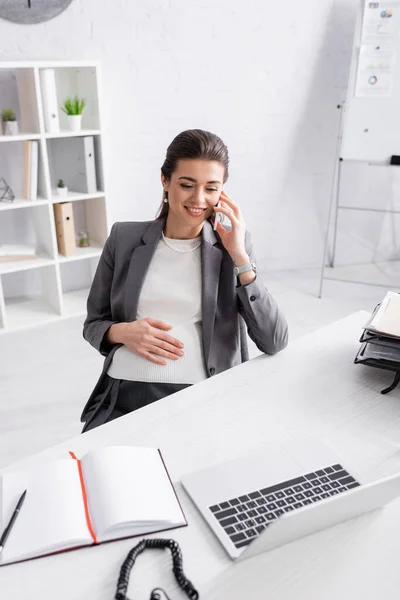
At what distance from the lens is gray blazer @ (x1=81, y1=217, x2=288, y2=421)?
4.34 feet

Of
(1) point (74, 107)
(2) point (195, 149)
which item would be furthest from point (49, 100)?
(2) point (195, 149)

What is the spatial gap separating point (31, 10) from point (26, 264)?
3.98ft

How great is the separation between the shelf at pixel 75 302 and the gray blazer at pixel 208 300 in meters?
1.60

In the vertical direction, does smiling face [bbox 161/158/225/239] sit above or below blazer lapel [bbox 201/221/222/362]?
above

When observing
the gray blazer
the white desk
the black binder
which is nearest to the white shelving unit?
the gray blazer

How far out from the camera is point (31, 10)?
8.71 ft

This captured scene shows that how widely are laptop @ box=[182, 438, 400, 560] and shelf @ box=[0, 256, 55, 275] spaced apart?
2120 mm

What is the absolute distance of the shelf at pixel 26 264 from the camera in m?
2.80

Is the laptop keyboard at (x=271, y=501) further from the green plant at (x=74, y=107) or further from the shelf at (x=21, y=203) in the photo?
the green plant at (x=74, y=107)

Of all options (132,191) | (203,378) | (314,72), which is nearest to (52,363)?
(132,191)

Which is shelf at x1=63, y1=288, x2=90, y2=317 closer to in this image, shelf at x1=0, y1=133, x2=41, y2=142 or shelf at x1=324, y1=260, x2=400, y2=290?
shelf at x1=0, y1=133, x2=41, y2=142

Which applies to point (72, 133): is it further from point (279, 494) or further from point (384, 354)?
point (279, 494)

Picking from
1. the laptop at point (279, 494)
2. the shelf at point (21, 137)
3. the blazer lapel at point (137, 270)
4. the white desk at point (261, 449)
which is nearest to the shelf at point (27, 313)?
the shelf at point (21, 137)

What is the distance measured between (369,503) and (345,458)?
6.7 inches
